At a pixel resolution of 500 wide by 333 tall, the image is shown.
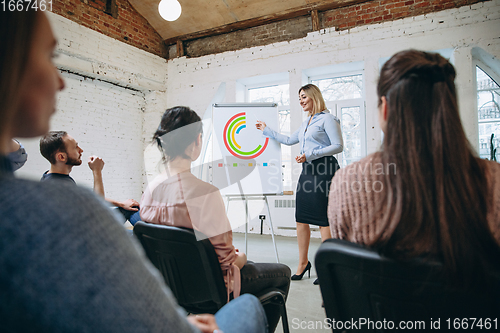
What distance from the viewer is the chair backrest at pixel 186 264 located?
94cm

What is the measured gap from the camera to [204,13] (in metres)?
4.68

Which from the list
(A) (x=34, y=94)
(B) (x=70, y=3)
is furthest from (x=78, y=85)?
(A) (x=34, y=94)

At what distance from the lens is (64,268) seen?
0.22 m

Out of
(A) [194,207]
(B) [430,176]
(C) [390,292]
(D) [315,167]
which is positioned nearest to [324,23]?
(D) [315,167]

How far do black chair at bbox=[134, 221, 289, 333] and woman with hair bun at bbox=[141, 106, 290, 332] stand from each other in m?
0.06

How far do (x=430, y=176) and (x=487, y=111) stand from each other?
4.21 metres

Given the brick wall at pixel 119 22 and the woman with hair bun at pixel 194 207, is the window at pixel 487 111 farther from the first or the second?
the brick wall at pixel 119 22

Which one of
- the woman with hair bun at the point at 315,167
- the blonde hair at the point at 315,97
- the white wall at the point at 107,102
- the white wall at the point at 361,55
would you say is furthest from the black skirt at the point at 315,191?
the white wall at the point at 107,102

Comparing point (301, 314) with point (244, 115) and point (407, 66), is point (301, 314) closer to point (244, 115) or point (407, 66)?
point (407, 66)

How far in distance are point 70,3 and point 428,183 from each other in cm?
511

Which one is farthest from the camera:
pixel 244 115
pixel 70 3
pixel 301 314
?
pixel 70 3

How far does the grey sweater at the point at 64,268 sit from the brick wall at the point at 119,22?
486cm

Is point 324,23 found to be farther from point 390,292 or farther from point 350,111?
point 390,292

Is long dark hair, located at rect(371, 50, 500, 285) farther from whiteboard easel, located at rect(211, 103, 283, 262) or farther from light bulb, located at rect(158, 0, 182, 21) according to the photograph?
light bulb, located at rect(158, 0, 182, 21)
